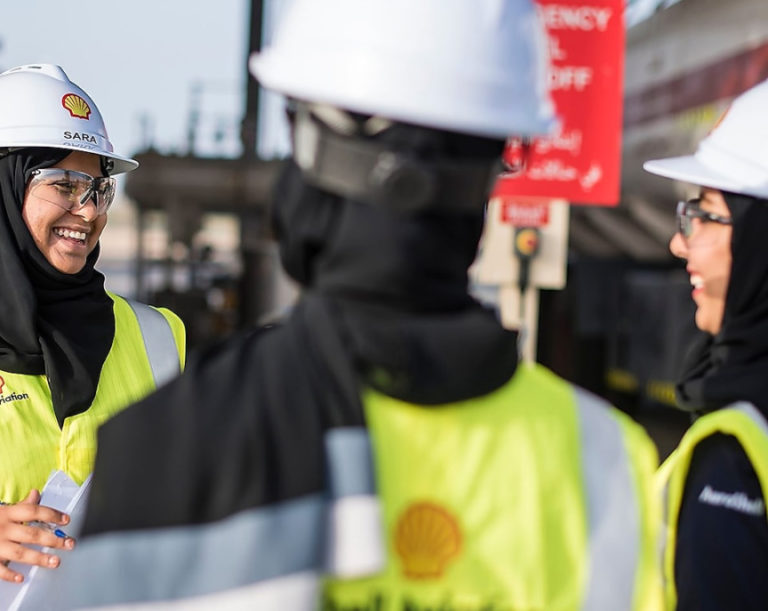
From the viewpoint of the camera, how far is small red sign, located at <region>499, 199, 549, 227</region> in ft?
17.6

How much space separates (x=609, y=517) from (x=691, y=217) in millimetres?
955

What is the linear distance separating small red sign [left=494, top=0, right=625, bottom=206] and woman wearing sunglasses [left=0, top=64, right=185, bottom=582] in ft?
7.64

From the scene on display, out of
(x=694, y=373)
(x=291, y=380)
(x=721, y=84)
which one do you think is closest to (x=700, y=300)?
(x=694, y=373)

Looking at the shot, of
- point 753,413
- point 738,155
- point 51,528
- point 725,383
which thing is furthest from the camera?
point 51,528

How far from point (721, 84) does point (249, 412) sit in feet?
25.9

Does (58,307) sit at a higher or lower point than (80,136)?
lower

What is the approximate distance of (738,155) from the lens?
2025 mm

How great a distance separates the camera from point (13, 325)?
263 centimetres

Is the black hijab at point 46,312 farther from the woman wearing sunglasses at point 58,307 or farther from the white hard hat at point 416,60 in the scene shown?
the white hard hat at point 416,60

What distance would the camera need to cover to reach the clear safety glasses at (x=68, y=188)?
279 centimetres

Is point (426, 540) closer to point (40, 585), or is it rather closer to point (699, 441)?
point (699, 441)

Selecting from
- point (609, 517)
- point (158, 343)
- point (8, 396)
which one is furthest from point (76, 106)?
point (609, 517)

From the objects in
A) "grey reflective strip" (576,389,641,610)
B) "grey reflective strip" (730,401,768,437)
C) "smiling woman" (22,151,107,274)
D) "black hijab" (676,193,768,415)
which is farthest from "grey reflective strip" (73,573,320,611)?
"smiling woman" (22,151,107,274)

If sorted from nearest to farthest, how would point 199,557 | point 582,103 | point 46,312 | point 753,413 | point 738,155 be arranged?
point 199,557
point 753,413
point 738,155
point 46,312
point 582,103
